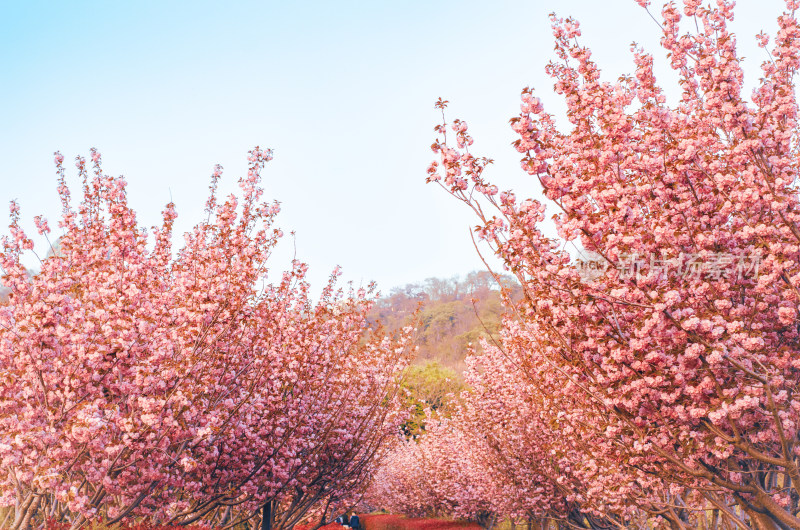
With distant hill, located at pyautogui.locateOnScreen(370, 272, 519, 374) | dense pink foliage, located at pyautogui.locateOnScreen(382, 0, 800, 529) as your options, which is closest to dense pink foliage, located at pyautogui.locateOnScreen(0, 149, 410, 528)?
dense pink foliage, located at pyautogui.locateOnScreen(382, 0, 800, 529)

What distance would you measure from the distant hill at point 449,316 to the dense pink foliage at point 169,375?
31867mm

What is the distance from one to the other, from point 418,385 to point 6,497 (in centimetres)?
3633

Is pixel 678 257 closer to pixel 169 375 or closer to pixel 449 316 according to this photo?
pixel 169 375

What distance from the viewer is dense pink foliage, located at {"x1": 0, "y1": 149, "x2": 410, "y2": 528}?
19.3ft

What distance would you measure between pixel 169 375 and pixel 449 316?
2673 inches

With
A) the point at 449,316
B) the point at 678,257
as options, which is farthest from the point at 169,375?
the point at 449,316

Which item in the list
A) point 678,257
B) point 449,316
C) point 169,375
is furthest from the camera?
point 449,316

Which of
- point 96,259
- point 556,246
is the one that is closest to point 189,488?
point 96,259

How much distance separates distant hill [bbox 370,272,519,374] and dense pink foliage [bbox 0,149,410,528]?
3187 cm

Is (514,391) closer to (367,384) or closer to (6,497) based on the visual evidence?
(367,384)

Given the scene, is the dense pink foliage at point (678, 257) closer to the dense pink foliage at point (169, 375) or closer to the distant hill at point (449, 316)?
the dense pink foliage at point (169, 375)

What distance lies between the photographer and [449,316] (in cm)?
7344

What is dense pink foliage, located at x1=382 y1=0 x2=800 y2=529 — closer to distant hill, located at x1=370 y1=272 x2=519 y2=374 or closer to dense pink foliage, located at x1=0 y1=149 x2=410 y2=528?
dense pink foliage, located at x1=0 y1=149 x2=410 y2=528

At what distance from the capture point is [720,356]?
4.71m
